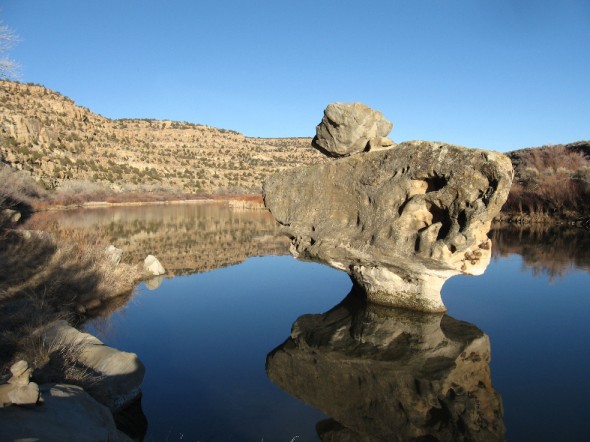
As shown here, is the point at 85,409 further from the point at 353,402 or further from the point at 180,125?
the point at 180,125

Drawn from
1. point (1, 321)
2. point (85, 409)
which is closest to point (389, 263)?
point (85, 409)

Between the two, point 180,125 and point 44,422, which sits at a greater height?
point 180,125

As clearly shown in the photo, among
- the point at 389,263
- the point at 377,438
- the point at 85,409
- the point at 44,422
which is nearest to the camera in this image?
the point at 44,422

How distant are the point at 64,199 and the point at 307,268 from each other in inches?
1162

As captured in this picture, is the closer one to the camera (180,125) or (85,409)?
(85,409)

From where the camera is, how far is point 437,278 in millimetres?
8992

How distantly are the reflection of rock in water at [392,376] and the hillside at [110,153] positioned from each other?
36528 millimetres

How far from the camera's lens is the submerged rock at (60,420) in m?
3.71

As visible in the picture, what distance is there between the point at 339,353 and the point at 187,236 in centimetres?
1712

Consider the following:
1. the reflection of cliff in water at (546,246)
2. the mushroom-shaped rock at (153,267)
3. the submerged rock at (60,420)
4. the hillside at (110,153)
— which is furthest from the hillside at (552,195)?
the hillside at (110,153)

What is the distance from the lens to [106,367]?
6.36m

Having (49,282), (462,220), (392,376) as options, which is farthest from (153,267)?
(462,220)

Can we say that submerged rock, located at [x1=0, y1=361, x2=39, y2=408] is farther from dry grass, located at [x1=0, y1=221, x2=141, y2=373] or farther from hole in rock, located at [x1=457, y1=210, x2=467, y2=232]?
hole in rock, located at [x1=457, y1=210, x2=467, y2=232]

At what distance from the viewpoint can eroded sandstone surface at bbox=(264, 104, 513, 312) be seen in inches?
302
